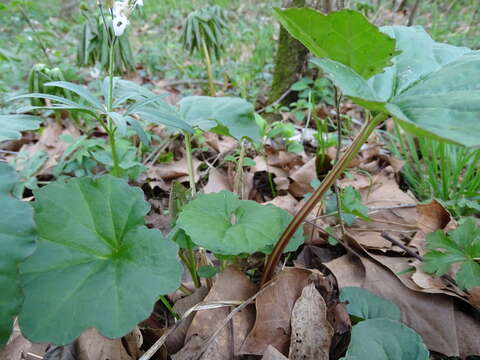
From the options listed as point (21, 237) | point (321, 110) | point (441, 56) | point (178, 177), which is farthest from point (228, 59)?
point (21, 237)

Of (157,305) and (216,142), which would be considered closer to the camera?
(157,305)

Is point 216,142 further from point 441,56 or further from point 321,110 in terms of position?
point 441,56

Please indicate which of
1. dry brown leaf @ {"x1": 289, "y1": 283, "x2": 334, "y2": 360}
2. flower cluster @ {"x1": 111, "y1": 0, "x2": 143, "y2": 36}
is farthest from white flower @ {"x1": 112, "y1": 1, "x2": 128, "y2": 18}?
dry brown leaf @ {"x1": 289, "y1": 283, "x2": 334, "y2": 360}

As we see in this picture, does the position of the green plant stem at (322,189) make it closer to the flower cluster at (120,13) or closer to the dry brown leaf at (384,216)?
the dry brown leaf at (384,216)

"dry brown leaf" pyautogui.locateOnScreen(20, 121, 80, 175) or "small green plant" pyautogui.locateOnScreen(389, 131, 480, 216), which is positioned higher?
"small green plant" pyautogui.locateOnScreen(389, 131, 480, 216)

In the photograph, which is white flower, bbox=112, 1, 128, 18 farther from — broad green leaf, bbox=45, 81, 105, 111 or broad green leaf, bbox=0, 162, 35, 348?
broad green leaf, bbox=0, 162, 35, 348

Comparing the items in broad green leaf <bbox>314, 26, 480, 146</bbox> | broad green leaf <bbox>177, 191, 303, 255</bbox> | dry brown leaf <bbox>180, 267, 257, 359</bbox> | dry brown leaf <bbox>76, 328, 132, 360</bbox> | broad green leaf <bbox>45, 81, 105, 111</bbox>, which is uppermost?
broad green leaf <bbox>314, 26, 480, 146</bbox>
